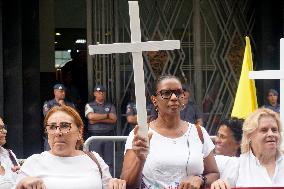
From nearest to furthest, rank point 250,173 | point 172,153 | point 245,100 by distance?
1. point 172,153
2. point 250,173
3. point 245,100

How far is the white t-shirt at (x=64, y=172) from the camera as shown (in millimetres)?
4109

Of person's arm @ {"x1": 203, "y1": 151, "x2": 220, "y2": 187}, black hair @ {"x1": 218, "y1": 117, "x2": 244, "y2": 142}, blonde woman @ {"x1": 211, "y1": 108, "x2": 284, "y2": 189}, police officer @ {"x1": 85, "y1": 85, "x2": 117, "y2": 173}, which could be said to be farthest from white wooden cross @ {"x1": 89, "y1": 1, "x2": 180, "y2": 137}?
police officer @ {"x1": 85, "y1": 85, "x2": 117, "y2": 173}

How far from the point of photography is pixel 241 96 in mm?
6102

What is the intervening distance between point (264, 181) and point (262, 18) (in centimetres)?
777

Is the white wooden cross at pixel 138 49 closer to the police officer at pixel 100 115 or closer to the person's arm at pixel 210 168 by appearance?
the person's arm at pixel 210 168

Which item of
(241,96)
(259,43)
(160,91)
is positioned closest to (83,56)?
(259,43)

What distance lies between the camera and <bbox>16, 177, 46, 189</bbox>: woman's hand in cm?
398

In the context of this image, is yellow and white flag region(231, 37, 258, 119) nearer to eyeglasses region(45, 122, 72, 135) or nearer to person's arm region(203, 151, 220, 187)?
person's arm region(203, 151, 220, 187)

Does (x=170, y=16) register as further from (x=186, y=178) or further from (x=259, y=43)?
(x=186, y=178)

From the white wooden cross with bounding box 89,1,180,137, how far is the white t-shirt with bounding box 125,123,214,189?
1.47 feet

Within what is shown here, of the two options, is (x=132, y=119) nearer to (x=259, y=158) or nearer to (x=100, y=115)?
(x=100, y=115)

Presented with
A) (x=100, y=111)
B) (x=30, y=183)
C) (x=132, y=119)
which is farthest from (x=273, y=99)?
(x=30, y=183)

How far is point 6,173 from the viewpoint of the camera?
233 inches

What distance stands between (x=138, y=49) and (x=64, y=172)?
91 cm
